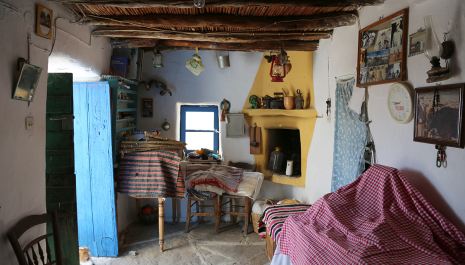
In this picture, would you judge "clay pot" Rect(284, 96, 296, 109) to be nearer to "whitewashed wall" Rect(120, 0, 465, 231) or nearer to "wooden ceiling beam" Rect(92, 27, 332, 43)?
"whitewashed wall" Rect(120, 0, 465, 231)

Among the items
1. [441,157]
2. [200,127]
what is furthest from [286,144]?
[441,157]

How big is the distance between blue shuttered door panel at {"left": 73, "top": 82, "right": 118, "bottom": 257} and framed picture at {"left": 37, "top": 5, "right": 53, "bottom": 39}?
1025 millimetres

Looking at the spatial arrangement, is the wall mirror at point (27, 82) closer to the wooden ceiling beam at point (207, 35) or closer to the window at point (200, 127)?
the wooden ceiling beam at point (207, 35)

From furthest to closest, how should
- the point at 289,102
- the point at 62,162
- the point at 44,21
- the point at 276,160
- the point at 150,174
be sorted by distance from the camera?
1. the point at 276,160
2. the point at 289,102
3. the point at 150,174
4. the point at 62,162
5. the point at 44,21

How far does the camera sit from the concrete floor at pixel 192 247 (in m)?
3.62

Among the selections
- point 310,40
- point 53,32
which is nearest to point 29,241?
point 53,32

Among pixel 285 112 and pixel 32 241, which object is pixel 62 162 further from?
pixel 285 112

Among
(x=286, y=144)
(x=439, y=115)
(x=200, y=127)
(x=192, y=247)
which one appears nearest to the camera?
(x=439, y=115)

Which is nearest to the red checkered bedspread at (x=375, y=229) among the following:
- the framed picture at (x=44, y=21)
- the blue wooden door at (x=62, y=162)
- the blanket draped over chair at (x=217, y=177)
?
the blanket draped over chair at (x=217, y=177)

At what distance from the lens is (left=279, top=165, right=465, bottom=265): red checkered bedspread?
1781 millimetres

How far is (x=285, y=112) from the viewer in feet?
15.0

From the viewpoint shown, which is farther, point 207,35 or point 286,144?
point 286,144

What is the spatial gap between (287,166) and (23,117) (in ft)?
11.9

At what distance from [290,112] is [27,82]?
3356 mm
